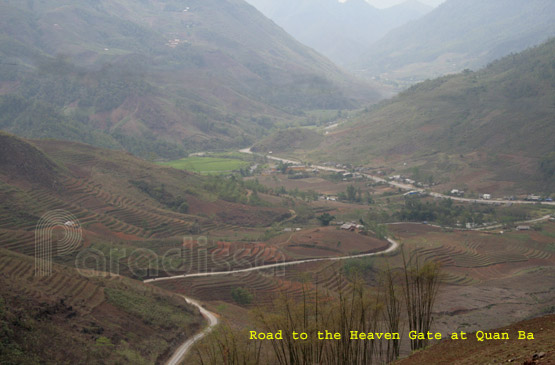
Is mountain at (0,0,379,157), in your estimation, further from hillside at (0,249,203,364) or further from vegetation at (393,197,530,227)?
hillside at (0,249,203,364)

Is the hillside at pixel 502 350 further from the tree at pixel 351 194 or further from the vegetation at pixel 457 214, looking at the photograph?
the tree at pixel 351 194

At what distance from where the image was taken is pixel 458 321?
25656 millimetres

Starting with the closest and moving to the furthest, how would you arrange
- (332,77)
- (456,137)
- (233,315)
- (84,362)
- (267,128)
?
(84,362) → (233,315) → (456,137) → (267,128) → (332,77)

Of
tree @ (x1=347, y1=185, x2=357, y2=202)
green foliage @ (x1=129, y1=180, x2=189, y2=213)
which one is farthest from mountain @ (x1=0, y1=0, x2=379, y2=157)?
tree @ (x1=347, y1=185, x2=357, y2=202)

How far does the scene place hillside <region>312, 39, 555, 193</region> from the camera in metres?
66.2

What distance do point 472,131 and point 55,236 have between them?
66.4 metres

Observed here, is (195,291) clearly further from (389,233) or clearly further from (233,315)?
(389,233)

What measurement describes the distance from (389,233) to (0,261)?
106 feet

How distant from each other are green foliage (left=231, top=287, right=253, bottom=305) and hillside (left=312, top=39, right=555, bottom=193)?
43392 mm

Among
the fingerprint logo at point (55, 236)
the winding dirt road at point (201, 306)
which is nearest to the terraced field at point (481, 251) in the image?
the winding dirt road at point (201, 306)

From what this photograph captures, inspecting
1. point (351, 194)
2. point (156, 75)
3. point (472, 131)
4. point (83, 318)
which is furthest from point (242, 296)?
point (156, 75)

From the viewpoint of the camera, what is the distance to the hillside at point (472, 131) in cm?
6619

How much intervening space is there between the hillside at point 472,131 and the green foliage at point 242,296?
142ft

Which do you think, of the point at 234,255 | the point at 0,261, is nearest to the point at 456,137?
the point at 234,255
